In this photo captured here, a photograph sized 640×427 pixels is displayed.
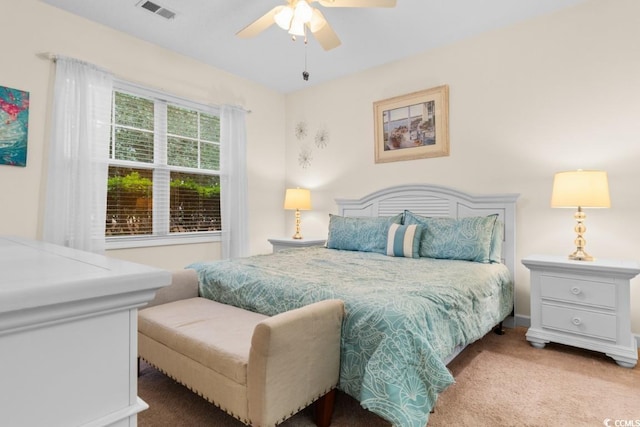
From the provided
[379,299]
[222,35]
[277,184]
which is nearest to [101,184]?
[222,35]

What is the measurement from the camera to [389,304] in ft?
5.07

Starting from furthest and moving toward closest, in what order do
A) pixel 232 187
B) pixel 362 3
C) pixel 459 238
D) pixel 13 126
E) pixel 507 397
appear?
1. pixel 232 187
2. pixel 459 238
3. pixel 13 126
4. pixel 362 3
5. pixel 507 397

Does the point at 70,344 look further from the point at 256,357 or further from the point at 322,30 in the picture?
the point at 322,30

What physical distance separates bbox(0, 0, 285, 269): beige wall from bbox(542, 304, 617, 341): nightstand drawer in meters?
3.14

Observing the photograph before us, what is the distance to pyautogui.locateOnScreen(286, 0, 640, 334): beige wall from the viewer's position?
2578 millimetres

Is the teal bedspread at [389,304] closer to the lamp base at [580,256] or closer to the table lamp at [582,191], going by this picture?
the lamp base at [580,256]

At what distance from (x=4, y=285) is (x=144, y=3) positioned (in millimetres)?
3143

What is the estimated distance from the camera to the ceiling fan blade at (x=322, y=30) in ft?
7.69

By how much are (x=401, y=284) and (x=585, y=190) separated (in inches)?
60.8

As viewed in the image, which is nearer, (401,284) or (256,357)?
(256,357)

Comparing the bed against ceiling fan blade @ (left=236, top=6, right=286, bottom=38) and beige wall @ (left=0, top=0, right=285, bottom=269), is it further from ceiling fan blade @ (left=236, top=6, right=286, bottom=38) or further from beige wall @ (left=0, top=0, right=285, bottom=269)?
ceiling fan blade @ (left=236, top=6, right=286, bottom=38)

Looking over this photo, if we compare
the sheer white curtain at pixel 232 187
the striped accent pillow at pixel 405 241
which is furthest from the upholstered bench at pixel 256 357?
the sheer white curtain at pixel 232 187

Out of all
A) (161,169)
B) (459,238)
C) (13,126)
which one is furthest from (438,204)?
(13,126)

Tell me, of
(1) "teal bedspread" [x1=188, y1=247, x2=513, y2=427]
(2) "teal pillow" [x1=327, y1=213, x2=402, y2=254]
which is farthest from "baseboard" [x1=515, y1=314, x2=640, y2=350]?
(2) "teal pillow" [x1=327, y1=213, x2=402, y2=254]
